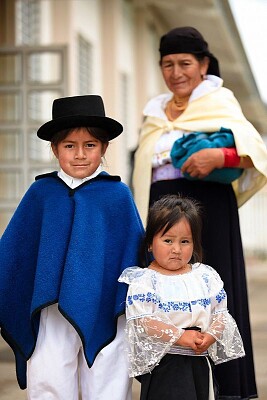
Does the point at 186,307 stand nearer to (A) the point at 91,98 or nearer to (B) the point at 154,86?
(A) the point at 91,98

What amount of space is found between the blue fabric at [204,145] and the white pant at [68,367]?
2.84ft

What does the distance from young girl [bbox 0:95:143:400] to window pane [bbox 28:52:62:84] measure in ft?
21.8

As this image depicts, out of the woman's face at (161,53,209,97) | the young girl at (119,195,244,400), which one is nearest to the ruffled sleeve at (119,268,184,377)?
the young girl at (119,195,244,400)

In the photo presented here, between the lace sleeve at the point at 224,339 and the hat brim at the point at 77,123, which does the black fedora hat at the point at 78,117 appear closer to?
the hat brim at the point at 77,123

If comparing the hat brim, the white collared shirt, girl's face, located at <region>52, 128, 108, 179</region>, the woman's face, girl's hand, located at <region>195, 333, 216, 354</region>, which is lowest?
girl's hand, located at <region>195, 333, 216, 354</region>

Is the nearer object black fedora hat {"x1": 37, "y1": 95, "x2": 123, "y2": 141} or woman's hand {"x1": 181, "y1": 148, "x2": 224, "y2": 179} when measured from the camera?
black fedora hat {"x1": 37, "y1": 95, "x2": 123, "y2": 141}

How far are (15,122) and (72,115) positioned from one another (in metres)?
5.19

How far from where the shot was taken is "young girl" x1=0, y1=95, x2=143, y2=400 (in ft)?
10.9

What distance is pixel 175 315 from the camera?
10.8ft

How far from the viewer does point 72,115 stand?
338cm

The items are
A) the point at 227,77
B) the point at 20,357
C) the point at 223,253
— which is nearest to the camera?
the point at 20,357

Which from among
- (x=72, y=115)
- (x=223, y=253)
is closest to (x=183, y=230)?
(x=72, y=115)

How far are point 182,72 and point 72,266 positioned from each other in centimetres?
123

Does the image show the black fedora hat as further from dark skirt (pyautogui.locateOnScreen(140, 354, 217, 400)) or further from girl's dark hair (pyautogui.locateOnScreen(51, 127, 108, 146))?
dark skirt (pyautogui.locateOnScreen(140, 354, 217, 400))
